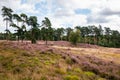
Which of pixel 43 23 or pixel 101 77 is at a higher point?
pixel 43 23

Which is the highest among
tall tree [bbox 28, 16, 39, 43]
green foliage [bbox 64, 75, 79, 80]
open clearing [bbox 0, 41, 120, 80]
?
tall tree [bbox 28, 16, 39, 43]

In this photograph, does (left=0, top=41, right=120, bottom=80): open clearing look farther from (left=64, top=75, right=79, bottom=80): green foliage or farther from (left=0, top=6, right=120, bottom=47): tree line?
(left=0, top=6, right=120, bottom=47): tree line

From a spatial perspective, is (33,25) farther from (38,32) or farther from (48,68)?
(48,68)

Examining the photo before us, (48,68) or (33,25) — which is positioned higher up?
(33,25)

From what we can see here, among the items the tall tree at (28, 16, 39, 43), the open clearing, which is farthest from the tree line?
the open clearing

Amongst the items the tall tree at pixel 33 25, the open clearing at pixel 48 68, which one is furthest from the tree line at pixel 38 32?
the open clearing at pixel 48 68

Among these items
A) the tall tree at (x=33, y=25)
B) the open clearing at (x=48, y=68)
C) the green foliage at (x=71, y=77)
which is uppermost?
the tall tree at (x=33, y=25)

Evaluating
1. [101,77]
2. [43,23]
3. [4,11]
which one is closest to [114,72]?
[101,77]

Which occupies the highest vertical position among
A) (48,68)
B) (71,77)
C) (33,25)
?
(33,25)

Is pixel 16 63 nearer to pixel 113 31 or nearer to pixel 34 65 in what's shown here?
pixel 34 65

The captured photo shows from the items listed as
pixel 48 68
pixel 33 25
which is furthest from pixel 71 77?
pixel 33 25

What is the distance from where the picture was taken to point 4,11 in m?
91.2

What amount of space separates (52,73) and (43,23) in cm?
8983

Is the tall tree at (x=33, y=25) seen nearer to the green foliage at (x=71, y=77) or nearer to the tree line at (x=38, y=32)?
the tree line at (x=38, y=32)
